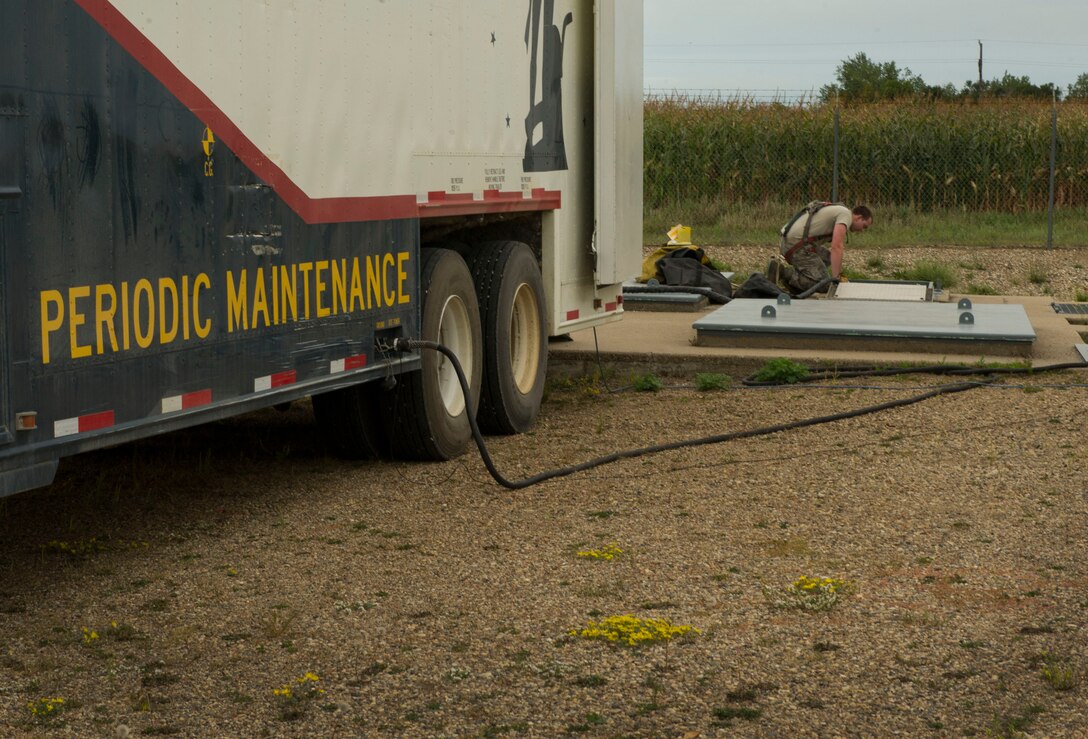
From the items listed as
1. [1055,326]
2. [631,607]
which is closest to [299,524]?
[631,607]

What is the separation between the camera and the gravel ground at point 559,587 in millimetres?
4465

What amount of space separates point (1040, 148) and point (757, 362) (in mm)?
17417

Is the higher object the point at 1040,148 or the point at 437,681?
the point at 1040,148

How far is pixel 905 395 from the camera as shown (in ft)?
34.2

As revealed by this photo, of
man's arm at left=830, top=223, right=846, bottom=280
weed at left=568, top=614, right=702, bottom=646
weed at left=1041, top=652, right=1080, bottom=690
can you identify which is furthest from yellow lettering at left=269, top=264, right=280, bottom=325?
man's arm at left=830, top=223, right=846, bottom=280

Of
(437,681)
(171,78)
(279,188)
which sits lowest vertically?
(437,681)

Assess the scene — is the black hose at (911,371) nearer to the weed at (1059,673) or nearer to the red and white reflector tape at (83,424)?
the weed at (1059,673)

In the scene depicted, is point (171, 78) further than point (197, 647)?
Yes

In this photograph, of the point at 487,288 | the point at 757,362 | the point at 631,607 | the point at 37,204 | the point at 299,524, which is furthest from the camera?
the point at 757,362

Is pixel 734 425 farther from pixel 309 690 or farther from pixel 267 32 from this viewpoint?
pixel 309 690

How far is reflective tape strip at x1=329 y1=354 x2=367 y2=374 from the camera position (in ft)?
22.9

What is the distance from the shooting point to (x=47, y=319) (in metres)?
5.00

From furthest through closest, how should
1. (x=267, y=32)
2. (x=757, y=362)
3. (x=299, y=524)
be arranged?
(x=757, y=362) < (x=299, y=524) < (x=267, y=32)

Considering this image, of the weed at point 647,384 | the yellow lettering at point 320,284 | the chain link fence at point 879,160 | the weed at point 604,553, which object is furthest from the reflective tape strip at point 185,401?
the chain link fence at point 879,160
